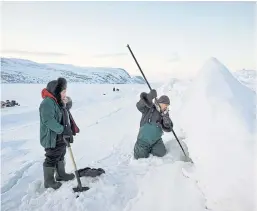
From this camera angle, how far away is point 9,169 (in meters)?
5.28

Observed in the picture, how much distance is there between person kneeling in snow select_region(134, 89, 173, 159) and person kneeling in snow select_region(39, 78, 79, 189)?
1388mm

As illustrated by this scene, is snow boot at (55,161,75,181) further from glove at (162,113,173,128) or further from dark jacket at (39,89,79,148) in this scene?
glove at (162,113,173,128)

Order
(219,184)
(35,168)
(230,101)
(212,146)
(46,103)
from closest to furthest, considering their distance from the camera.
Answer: (219,184), (212,146), (230,101), (46,103), (35,168)

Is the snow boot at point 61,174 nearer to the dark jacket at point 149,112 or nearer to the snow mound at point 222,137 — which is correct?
the dark jacket at point 149,112

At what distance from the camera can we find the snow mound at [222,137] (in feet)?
9.75

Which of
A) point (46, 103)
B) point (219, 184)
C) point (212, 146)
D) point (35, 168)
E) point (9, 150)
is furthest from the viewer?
point (9, 150)

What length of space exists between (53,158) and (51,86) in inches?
39.9

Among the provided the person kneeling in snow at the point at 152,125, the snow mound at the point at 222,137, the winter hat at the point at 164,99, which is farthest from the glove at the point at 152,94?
the snow mound at the point at 222,137

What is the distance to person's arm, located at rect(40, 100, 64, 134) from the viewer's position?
3846mm

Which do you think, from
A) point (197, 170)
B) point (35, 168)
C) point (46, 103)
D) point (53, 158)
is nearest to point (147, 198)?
point (197, 170)

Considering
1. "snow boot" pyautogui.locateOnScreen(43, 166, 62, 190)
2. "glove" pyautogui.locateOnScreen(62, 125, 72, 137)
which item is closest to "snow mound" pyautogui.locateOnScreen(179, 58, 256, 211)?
"glove" pyautogui.locateOnScreen(62, 125, 72, 137)

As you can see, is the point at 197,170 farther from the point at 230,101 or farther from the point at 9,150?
the point at 9,150

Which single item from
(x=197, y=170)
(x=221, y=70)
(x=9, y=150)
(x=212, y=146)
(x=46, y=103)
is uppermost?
(x=221, y=70)

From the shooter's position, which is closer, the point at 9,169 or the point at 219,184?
the point at 219,184
